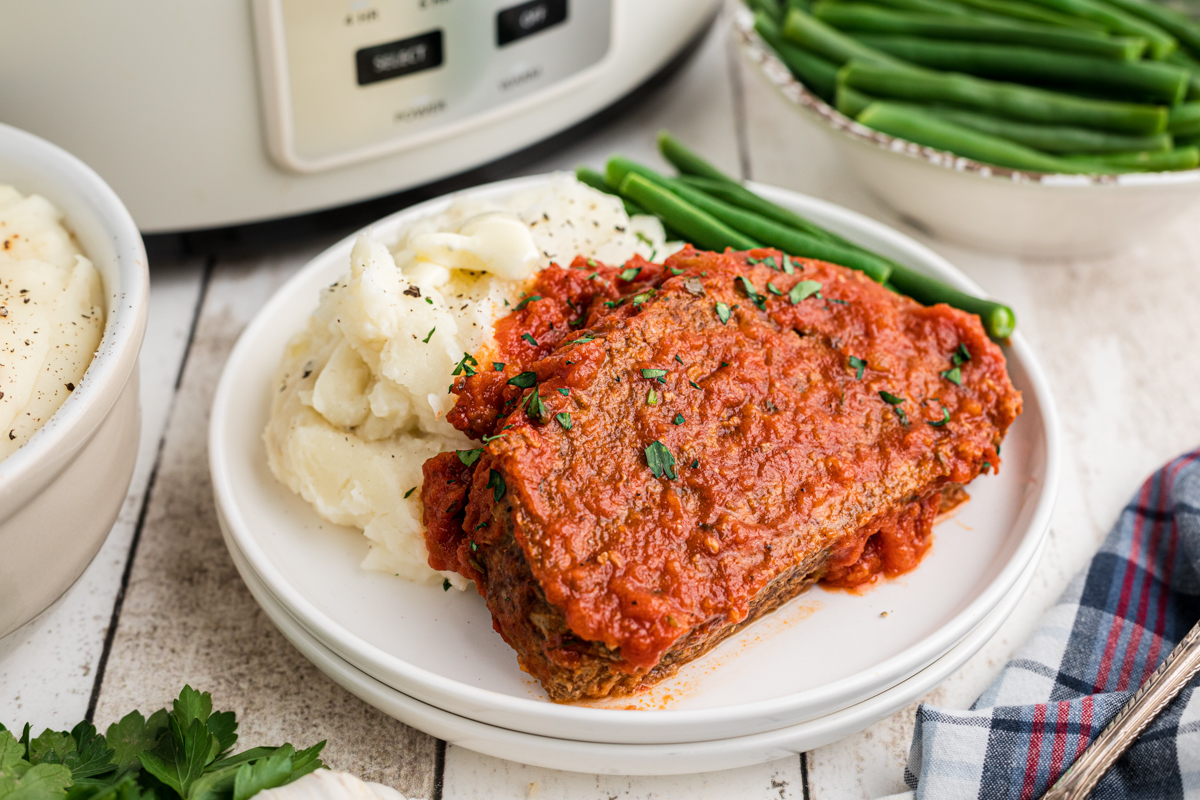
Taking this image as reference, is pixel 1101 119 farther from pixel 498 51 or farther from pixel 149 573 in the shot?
pixel 149 573

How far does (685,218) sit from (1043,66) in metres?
1.83

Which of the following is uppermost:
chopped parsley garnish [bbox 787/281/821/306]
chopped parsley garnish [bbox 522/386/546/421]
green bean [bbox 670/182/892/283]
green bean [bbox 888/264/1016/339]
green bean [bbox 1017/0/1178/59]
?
green bean [bbox 1017/0/1178/59]

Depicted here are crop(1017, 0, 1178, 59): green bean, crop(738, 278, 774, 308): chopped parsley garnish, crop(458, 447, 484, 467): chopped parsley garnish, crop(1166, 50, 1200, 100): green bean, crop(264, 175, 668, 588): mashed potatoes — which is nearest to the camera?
crop(458, 447, 484, 467): chopped parsley garnish

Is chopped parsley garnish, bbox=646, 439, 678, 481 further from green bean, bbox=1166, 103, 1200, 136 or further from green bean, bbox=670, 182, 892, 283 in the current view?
green bean, bbox=1166, 103, 1200, 136

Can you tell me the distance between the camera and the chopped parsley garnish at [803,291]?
2674mm

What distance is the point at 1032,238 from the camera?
378 cm

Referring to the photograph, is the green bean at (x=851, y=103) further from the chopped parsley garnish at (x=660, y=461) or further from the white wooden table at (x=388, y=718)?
the chopped parsley garnish at (x=660, y=461)

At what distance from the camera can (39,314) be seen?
2346 millimetres

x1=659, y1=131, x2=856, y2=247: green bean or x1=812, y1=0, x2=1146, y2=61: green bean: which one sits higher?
x1=812, y1=0, x2=1146, y2=61: green bean

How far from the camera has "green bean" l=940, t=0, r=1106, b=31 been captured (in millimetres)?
4211

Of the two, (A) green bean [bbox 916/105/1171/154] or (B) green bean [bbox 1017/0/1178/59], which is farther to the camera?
(B) green bean [bbox 1017/0/1178/59]

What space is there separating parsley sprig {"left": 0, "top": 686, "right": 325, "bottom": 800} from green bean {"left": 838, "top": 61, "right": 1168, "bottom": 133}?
10.4 feet

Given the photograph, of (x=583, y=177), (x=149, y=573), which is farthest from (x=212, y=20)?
(x=149, y=573)

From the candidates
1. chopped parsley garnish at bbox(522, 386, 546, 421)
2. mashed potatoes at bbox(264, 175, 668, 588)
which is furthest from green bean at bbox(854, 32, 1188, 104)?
chopped parsley garnish at bbox(522, 386, 546, 421)
